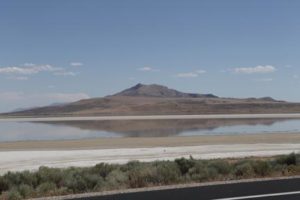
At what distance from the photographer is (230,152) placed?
3391 cm

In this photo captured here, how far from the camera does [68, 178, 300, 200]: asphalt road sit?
1208 cm

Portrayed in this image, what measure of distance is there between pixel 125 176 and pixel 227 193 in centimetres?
394

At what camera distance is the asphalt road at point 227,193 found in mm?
12078

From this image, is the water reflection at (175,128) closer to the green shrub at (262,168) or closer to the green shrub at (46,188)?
the green shrub at (262,168)

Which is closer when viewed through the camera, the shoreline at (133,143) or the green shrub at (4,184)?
the green shrub at (4,184)

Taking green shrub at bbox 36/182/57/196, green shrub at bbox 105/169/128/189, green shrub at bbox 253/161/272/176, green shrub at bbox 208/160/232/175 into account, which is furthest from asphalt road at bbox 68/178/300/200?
green shrub at bbox 208/160/232/175

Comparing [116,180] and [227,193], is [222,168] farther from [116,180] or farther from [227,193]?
[227,193]

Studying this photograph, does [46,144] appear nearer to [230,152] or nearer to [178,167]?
[230,152]

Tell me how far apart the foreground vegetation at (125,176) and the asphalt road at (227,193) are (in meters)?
1.72

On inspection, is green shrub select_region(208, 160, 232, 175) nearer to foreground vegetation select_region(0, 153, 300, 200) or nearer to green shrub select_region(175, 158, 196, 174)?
foreground vegetation select_region(0, 153, 300, 200)

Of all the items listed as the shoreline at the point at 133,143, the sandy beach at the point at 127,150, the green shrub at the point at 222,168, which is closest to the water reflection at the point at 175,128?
the shoreline at the point at 133,143

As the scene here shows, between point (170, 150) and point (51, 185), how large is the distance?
68.7 ft

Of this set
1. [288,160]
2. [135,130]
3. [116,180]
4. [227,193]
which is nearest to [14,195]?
[116,180]

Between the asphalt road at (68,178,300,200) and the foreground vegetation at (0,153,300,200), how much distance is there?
1717 mm
